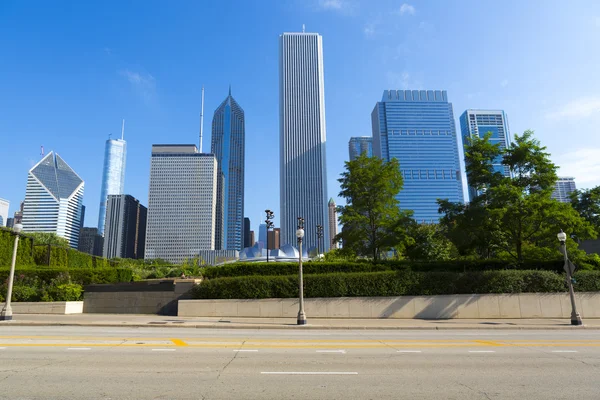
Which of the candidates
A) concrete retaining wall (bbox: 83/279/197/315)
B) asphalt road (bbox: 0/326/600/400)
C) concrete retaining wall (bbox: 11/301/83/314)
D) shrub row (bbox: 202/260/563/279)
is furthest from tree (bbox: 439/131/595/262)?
concrete retaining wall (bbox: 11/301/83/314)

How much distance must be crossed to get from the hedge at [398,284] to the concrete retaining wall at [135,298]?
2122 mm

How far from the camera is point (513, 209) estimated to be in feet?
72.7

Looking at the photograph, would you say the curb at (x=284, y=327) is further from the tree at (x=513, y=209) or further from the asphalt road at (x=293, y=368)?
the tree at (x=513, y=209)

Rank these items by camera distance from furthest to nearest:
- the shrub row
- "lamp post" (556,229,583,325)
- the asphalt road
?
the shrub row, "lamp post" (556,229,583,325), the asphalt road

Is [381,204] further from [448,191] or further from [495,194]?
[448,191]

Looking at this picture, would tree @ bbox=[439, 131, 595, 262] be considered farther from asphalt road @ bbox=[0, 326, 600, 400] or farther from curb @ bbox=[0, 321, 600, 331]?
asphalt road @ bbox=[0, 326, 600, 400]

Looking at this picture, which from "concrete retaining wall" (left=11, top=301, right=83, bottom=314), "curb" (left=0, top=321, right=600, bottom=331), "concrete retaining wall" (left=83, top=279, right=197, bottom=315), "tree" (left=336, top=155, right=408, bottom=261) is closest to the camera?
"curb" (left=0, top=321, right=600, bottom=331)

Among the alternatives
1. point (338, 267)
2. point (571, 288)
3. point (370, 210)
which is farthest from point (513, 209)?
point (338, 267)

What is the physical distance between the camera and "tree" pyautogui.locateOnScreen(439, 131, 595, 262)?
869 inches

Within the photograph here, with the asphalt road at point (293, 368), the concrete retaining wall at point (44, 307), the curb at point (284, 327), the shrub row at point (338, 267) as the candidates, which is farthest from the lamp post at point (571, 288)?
the concrete retaining wall at point (44, 307)

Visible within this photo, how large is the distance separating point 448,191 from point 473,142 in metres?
185

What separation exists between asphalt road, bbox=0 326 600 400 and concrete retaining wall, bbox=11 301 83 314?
1022 centimetres

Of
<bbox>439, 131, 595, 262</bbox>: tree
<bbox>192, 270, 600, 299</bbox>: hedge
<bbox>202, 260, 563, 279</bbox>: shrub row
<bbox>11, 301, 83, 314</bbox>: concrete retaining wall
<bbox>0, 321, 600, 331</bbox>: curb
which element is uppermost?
<bbox>439, 131, 595, 262</bbox>: tree

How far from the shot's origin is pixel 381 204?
27.2 metres
